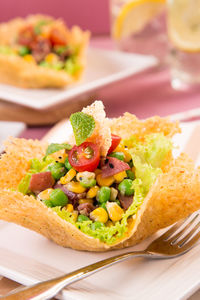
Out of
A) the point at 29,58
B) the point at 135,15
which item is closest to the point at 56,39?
the point at 29,58

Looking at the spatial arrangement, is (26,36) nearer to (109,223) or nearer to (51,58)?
(51,58)

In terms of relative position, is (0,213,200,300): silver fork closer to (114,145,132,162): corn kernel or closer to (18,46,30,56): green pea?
(114,145,132,162): corn kernel

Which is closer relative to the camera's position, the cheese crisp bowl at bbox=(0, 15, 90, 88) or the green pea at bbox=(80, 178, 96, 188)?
the green pea at bbox=(80, 178, 96, 188)

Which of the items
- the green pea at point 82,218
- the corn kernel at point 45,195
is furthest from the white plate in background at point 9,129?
the green pea at point 82,218

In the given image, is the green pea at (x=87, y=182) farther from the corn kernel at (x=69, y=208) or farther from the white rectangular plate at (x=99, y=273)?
the white rectangular plate at (x=99, y=273)

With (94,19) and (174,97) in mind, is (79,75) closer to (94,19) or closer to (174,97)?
(174,97)

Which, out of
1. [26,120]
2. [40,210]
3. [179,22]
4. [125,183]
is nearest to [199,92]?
[179,22]

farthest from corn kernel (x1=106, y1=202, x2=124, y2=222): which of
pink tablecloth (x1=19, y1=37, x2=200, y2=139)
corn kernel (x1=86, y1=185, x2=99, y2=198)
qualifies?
pink tablecloth (x1=19, y1=37, x2=200, y2=139)
